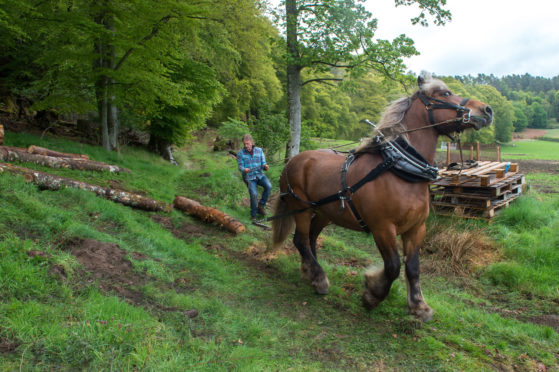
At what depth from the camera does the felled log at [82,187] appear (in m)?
6.14

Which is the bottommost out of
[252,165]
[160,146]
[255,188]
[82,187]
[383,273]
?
[383,273]

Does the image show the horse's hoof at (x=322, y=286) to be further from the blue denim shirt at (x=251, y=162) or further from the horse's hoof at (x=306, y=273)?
the blue denim shirt at (x=251, y=162)

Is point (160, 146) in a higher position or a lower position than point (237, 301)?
higher

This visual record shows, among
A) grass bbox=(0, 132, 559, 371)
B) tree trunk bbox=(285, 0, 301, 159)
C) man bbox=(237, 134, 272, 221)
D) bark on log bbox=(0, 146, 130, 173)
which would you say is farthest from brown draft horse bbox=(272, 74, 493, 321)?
tree trunk bbox=(285, 0, 301, 159)

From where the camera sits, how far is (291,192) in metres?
5.18

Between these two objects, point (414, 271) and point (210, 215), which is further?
point (210, 215)

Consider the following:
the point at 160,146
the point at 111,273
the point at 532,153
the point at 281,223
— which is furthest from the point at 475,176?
the point at 532,153

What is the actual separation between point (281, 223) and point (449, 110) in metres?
2.81

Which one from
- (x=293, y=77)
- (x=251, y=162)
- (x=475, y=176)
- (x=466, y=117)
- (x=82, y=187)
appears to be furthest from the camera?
(x=293, y=77)

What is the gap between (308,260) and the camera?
4.95m

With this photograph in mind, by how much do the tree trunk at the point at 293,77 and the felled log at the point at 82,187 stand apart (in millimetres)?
6346

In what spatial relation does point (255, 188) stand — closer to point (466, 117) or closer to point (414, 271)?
point (414, 271)

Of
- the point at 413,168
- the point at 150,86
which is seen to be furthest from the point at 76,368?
the point at 150,86

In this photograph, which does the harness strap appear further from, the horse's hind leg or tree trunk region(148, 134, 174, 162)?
tree trunk region(148, 134, 174, 162)
